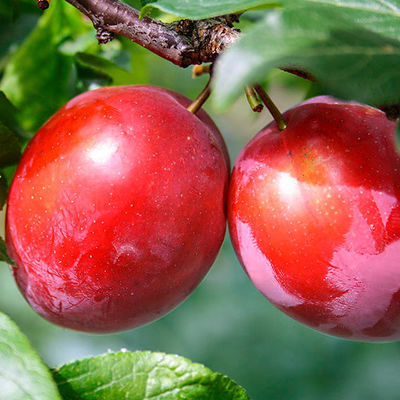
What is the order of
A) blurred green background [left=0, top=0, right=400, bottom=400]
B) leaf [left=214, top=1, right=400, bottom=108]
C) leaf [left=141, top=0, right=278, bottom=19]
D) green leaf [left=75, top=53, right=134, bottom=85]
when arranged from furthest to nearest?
blurred green background [left=0, top=0, right=400, bottom=400], green leaf [left=75, top=53, right=134, bottom=85], leaf [left=141, top=0, right=278, bottom=19], leaf [left=214, top=1, right=400, bottom=108]

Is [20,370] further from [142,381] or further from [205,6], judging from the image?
[205,6]

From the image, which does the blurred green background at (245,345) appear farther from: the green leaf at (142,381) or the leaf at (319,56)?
the leaf at (319,56)

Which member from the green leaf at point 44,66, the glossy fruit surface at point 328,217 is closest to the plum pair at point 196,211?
the glossy fruit surface at point 328,217

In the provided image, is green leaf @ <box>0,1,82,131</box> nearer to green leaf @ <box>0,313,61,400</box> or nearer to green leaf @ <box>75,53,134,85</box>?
green leaf @ <box>75,53,134,85</box>

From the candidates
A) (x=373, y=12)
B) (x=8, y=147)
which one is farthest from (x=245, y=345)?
(x=373, y=12)

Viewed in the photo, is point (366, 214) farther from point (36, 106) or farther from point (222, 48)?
point (36, 106)

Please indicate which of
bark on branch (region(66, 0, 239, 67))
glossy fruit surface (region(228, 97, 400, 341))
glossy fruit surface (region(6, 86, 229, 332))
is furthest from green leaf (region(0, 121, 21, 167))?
glossy fruit surface (region(228, 97, 400, 341))
